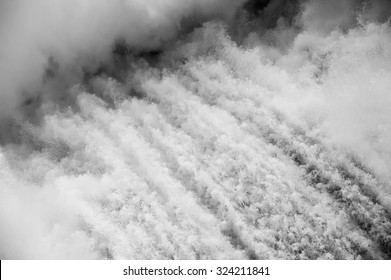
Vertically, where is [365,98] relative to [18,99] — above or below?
below

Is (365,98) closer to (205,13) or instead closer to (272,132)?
(272,132)

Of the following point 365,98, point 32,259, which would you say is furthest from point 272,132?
point 32,259

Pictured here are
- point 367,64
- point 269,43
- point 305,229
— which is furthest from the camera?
point 269,43

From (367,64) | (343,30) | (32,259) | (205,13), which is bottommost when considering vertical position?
(32,259)

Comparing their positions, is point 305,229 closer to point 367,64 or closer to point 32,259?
point 367,64

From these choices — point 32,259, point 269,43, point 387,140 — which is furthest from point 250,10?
point 32,259

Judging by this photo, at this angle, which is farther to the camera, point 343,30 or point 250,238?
point 343,30
